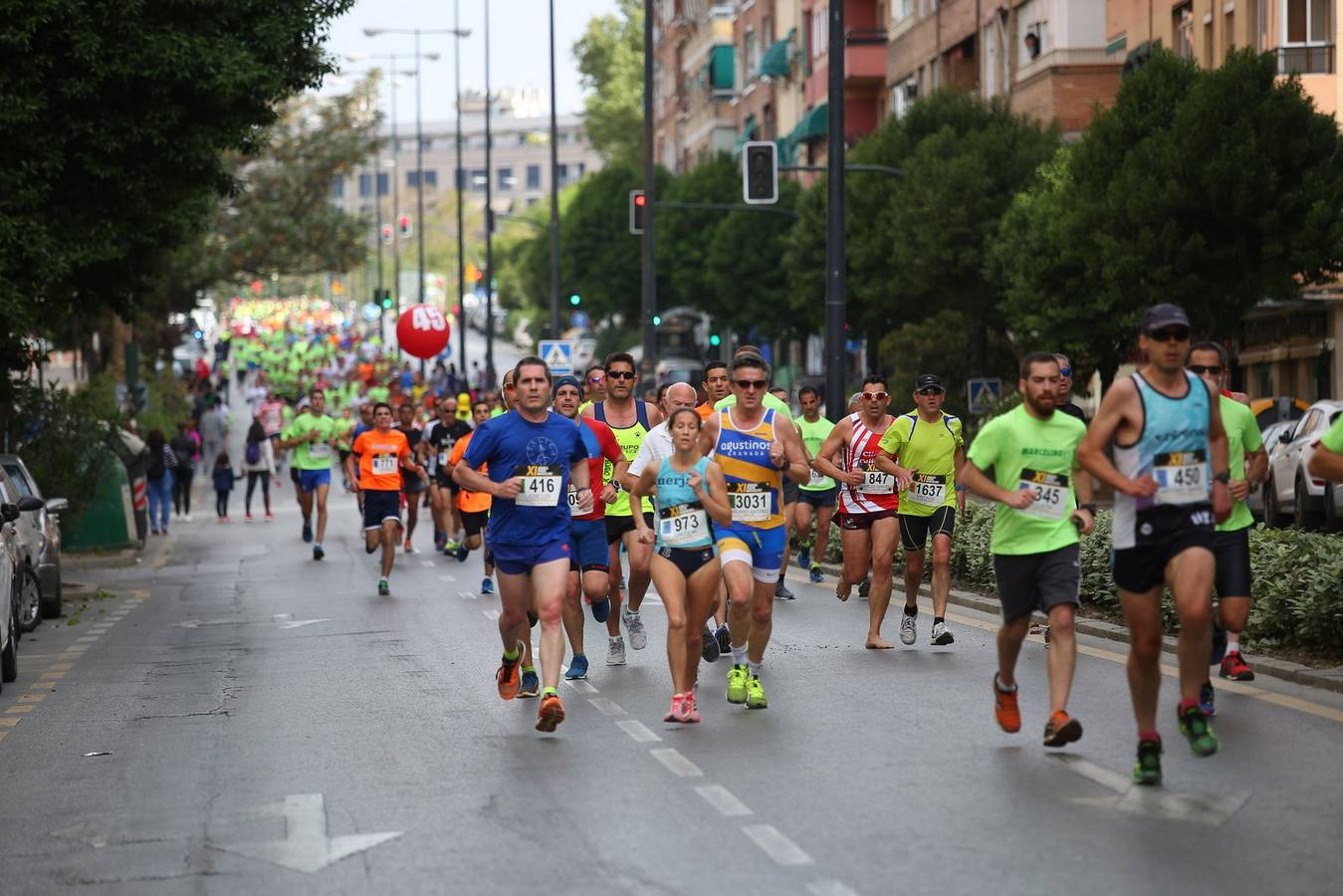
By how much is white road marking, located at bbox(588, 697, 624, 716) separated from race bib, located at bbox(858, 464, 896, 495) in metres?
3.35

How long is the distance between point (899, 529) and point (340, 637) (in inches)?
176

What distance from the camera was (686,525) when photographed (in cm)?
1203

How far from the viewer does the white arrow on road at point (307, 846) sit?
27.9 feet

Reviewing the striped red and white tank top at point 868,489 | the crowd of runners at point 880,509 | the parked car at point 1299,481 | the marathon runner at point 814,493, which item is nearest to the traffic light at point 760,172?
the parked car at point 1299,481

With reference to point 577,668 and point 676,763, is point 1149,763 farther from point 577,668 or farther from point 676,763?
point 577,668

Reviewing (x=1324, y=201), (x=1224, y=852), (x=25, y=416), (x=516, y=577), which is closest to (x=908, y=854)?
(x=1224, y=852)

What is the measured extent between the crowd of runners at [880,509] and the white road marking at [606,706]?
31 cm

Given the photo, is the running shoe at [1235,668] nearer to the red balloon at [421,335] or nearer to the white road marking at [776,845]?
the white road marking at [776,845]

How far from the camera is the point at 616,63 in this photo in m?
109

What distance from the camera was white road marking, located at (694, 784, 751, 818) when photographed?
9125mm

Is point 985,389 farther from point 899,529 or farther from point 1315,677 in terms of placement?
point 1315,677

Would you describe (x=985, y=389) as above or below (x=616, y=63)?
below

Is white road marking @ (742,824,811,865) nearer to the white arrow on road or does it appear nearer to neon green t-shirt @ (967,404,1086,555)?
the white arrow on road

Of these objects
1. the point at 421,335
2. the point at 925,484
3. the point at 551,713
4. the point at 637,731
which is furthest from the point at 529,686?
the point at 421,335
